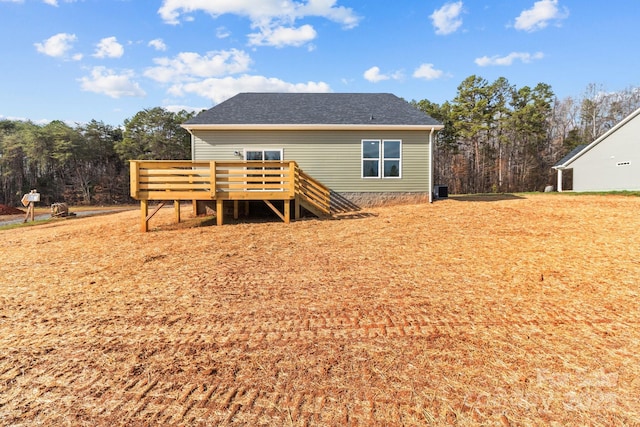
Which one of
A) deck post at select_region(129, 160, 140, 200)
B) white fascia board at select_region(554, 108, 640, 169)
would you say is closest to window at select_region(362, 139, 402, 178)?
deck post at select_region(129, 160, 140, 200)

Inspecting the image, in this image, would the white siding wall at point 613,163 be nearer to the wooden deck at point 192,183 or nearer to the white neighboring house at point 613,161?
the white neighboring house at point 613,161

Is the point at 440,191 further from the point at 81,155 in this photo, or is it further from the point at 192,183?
the point at 81,155

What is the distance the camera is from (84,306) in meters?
4.38

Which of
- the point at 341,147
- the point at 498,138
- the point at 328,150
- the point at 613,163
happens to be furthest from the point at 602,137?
the point at 328,150

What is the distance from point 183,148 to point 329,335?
34.0 m

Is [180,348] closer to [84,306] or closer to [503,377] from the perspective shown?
[84,306]

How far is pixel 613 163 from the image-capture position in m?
20.1

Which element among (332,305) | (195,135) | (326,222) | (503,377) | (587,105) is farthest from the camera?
(587,105)

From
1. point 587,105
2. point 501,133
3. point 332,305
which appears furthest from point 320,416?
point 587,105

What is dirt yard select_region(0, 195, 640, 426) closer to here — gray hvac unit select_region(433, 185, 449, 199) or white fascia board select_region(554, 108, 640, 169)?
gray hvac unit select_region(433, 185, 449, 199)

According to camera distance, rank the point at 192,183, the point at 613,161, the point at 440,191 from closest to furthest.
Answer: the point at 192,183 → the point at 440,191 → the point at 613,161

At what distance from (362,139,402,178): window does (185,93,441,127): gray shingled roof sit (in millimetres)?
822

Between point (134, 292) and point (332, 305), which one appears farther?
point (134, 292)

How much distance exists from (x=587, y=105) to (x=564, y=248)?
43616 mm
